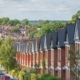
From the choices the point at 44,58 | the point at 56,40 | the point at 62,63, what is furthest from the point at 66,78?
the point at 44,58

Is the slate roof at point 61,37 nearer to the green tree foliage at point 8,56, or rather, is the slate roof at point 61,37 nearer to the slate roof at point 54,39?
the slate roof at point 54,39

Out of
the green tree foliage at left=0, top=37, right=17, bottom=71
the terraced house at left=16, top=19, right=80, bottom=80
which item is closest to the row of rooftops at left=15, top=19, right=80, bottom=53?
the terraced house at left=16, top=19, right=80, bottom=80

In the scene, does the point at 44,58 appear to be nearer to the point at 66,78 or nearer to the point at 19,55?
the point at 66,78

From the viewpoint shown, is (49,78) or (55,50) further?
(55,50)

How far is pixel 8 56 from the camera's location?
9056 centimetres

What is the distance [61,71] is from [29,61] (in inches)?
916

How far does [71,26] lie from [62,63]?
5.35 m

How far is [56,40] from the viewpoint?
5888 centimetres

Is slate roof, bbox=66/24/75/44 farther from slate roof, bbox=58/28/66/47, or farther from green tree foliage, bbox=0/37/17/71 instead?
green tree foliage, bbox=0/37/17/71

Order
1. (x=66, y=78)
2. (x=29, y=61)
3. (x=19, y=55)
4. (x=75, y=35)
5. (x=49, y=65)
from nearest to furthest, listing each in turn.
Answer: (x=75, y=35), (x=66, y=78), (x=49, y=65), (x=29, y=61), (x=19, y=55)

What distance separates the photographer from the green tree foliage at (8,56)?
88.0 m

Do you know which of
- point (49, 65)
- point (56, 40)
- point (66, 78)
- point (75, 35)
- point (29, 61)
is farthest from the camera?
point (29, 61)

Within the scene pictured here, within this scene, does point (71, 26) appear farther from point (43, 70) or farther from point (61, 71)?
point (43, 70)

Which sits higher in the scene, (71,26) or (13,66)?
(71,26)
